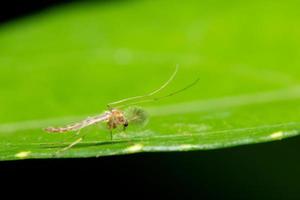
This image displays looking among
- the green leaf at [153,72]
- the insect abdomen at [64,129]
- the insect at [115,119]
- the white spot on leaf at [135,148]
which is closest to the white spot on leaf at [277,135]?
the green leaf at [153,72]

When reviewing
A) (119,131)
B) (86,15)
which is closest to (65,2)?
(86,15)

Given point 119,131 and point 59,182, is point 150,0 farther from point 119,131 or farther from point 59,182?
point 119,131

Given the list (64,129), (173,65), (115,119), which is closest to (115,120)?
(115,119)

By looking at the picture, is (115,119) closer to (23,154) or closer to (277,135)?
(23,154)

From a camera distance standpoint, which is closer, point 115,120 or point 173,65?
point 115,120

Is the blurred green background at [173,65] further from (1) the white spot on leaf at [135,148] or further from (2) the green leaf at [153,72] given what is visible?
(1) the white spot on leaf at [135,148]

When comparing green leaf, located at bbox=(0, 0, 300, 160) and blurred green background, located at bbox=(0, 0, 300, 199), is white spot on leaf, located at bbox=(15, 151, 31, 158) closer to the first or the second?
green leaf, located at bbox=(0, 0, 300, 160)

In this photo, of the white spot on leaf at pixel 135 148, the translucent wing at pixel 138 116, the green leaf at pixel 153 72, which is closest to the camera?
the white spot on leaf at pixel 135 148

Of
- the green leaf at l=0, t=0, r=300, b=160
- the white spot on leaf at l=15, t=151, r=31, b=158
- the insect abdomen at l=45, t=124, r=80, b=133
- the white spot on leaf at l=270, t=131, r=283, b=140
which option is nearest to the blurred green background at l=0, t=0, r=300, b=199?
the green leaf at l=0, t=0, r=300, b=160
